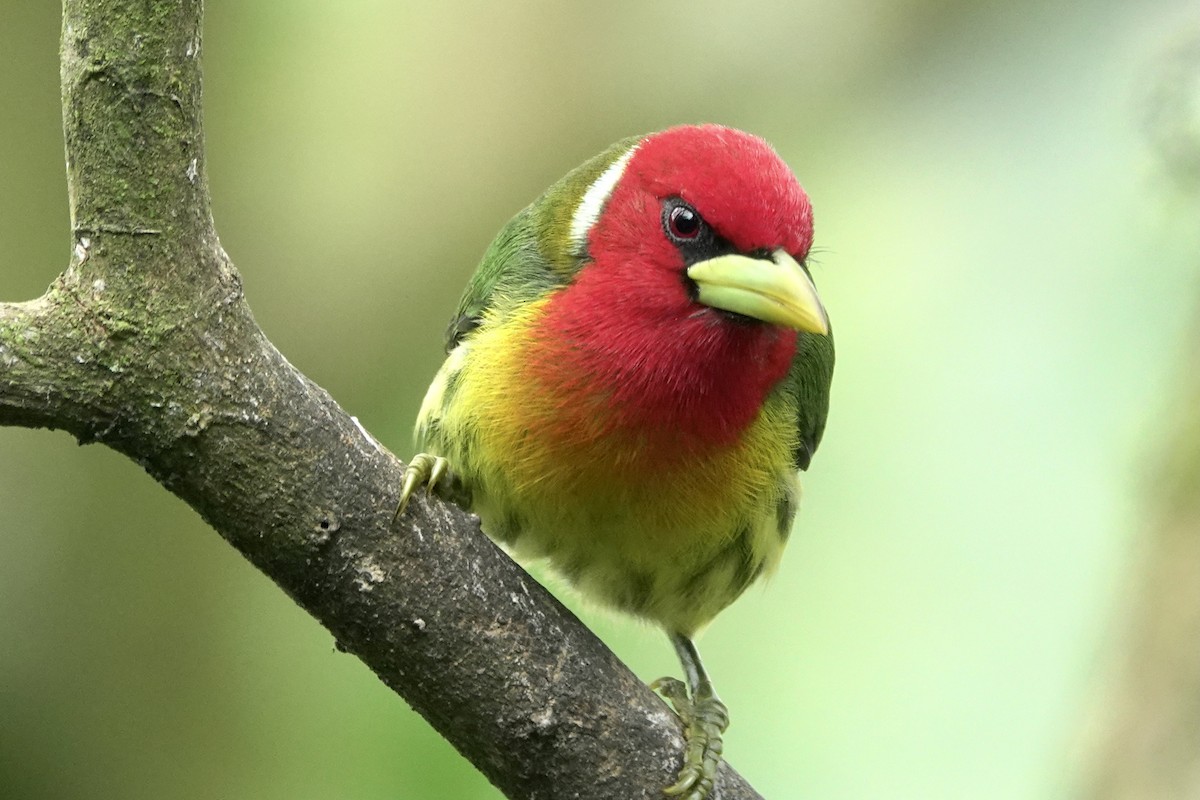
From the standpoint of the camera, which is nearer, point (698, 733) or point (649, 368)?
point (649, 368)

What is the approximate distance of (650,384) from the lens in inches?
73.8

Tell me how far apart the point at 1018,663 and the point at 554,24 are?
222 centimetres

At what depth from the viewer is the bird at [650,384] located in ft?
6.07

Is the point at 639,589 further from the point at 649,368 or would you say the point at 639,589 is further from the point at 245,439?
the point at 245,439

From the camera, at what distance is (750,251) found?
1829 mm

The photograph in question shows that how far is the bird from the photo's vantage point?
6.07 ft

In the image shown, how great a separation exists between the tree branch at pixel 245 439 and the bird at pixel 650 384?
0.13 metres

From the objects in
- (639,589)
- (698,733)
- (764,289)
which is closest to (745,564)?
(639,589)

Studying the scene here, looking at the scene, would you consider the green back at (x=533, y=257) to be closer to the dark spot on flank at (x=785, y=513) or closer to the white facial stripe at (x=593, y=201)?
the white facial stripe at (x=593, y=201)

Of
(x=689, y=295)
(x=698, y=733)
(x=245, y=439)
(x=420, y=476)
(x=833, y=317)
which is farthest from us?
(x=833, y=317)

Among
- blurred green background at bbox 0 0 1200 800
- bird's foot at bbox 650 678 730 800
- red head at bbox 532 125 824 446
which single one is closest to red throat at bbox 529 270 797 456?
red head at bbox 532 125 824 446

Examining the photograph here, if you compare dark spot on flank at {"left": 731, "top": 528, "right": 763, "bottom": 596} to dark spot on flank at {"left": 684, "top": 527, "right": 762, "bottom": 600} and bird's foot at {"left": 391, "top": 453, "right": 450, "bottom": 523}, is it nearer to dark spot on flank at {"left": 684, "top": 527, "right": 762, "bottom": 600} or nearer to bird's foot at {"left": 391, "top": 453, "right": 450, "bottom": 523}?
dark spot on flank at {"left": 684, "top": 527, "right": 762, "bottom": 600}

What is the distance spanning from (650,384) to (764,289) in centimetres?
22

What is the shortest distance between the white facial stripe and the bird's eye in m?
0.18
